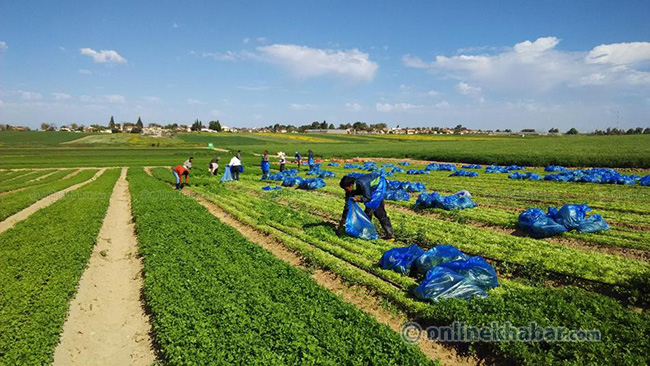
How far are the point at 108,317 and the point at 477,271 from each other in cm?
850

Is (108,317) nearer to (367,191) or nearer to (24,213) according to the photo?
(367,191)

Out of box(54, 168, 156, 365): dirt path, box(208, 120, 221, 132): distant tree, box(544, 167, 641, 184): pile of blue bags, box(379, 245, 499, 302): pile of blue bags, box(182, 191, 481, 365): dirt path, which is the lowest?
box(54, 168, 156, 365): dirt path

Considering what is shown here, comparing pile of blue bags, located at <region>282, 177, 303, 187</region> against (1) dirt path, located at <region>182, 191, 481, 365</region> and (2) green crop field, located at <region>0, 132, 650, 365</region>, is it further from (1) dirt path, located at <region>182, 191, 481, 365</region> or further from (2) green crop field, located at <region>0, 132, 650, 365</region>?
(1) dirt path, located at <region>182, 191, 481, 365</region>

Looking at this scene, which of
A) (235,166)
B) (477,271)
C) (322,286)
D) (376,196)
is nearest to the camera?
(477,271)

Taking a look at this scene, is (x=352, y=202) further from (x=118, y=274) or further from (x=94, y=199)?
(x=94, y=199)

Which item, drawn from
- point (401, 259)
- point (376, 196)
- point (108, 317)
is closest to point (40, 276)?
point (108, 317)

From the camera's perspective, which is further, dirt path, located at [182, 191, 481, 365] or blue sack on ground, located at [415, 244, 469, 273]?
blue sack on ground, located at [415, 244, 469, 273]

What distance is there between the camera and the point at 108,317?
7.81 metres

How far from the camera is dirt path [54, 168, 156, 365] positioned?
6.37 metres

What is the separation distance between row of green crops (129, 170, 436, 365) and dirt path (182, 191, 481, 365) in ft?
1.77

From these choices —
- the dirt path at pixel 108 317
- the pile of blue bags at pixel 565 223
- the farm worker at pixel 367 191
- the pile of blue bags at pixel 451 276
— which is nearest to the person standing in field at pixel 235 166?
the dirt path at pixel 108 317

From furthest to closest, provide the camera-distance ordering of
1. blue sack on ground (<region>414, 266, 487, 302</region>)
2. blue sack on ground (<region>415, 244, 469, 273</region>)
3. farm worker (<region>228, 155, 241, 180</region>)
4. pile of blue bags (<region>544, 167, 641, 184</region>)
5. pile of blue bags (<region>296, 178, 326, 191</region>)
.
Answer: farm worker (<region>228, 155, 241, 180</region>)
pile of blue bags (<region>296, 178, 326, 191</region>)
pile of blue bags (<region>544, 167, 641, 184</region>)
blue sack on ground (<region>415, 244, 469, 273</region>)
blue sack on ground (<region>414, 266, 487, 302</region>)

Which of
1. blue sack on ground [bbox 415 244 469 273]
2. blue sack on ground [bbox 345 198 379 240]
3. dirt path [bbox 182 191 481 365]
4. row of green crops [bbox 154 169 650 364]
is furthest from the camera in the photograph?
blue sack on ground [bbox 345 198 379 240]

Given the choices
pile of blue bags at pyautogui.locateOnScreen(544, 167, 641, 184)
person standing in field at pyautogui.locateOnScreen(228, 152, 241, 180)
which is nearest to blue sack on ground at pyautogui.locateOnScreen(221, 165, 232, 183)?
person standing in field at pyautogui.locateOnScreen(228, 152, 241, 180)
